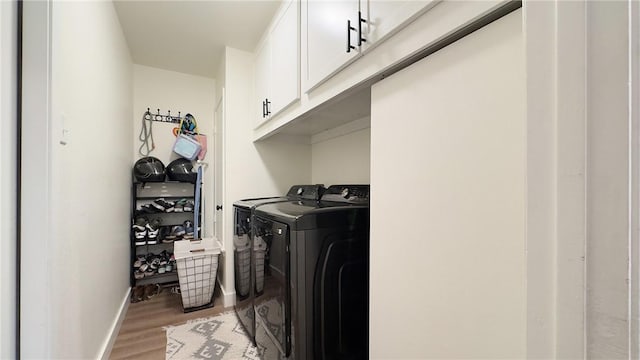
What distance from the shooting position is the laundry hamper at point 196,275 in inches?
88.0

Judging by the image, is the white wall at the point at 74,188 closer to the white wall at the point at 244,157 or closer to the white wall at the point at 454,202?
the white wall at the point at 244,157

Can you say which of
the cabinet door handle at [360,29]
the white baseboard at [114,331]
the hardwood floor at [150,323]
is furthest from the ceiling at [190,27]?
the hardwood floor at [150,323]

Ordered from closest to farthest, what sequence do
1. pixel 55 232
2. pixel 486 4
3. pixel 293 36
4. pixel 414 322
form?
1. pixel 486 4
2. pixel 414 322
3. pixel 55 232
4. pixel 293 36

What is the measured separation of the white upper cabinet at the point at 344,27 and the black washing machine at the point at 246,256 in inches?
36.7

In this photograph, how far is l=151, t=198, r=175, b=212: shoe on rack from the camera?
2.82 metres

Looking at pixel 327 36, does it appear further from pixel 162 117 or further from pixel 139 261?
pixel 139 261

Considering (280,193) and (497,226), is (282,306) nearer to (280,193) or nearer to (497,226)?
(497,226)

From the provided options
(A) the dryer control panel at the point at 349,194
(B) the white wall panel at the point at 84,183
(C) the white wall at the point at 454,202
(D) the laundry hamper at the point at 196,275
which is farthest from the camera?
(D) the laundry hamper at the point at 196,275

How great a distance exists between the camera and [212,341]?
1852 millimetres

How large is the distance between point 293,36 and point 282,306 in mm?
1519

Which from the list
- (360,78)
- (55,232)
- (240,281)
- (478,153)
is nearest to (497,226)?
(478,153)

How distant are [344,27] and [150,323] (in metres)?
2.54

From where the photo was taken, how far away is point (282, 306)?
4.20ft

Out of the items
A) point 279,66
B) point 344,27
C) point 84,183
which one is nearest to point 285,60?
point 279,66
